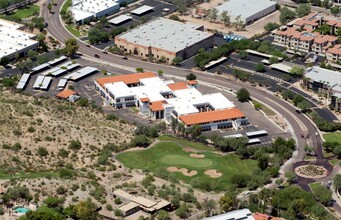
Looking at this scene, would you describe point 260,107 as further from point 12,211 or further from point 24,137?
point 12,211

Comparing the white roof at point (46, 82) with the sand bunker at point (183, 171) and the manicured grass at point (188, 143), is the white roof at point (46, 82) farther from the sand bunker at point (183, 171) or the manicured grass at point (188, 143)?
the sand bunker at point (183, 171)

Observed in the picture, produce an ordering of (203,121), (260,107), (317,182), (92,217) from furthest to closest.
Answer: (260,107)
(203,121)
(317,182)
(92,217)

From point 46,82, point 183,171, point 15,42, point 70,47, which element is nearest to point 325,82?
point 183,171

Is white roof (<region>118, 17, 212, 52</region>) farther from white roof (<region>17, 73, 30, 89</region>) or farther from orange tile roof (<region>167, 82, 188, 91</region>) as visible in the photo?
white roof (<region>17, 73, 30, 89</region>)

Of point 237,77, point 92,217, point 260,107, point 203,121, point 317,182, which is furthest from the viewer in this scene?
point 237,77

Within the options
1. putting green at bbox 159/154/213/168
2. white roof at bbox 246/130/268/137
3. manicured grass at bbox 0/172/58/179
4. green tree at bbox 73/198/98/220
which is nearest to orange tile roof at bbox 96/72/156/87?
white roof at bbox 246/130/268/137

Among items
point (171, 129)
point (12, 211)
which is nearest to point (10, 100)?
point (171, 129)
